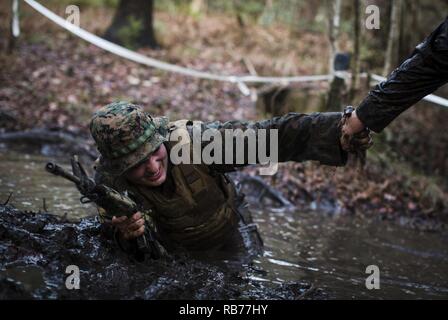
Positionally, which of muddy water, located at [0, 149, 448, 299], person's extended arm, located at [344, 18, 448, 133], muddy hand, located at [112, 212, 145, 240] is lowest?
muddy water, located at [0, 149, 448, 299]

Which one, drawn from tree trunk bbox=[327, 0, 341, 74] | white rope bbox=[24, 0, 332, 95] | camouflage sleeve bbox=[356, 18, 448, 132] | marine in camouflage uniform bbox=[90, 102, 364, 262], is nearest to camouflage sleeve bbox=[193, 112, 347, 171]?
marine in camouflage uniform bbox=[90, 102, 364, 262]

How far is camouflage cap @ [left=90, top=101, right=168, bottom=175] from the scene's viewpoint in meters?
3.70

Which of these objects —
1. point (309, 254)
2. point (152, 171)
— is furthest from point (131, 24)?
point (152, 171)

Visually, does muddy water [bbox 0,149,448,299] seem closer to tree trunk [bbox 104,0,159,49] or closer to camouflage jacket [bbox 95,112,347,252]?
camouflage jacket [bbox 95,112,347,252]

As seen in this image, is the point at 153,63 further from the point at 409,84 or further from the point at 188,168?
the point at 409,84

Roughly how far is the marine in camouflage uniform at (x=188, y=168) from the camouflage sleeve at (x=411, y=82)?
0.97 feet

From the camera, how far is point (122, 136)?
371cm

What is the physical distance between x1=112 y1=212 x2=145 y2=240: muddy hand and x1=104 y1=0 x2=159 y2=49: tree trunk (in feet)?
32.4

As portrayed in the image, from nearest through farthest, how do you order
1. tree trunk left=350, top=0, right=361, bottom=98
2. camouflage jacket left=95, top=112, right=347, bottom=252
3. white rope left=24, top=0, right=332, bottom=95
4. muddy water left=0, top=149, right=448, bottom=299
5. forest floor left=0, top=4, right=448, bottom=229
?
camouflage jacket left=95, top=112, right=347, bottom=252 → muddy water left=0, top=149, right=448, bottom=299 → forest floor left=0, top=4, right=448, bottom=229 → tree trunk left=350, top=0, right=361, bottom=98 → white rope left=24, top=0, right=332, bottom=95

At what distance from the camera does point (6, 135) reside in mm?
8547

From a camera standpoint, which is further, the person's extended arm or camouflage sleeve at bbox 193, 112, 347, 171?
camouflage sleeve at bbox 193, 112, 347, 171

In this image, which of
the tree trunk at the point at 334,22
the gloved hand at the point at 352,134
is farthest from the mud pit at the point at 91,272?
the tree trunk at the point at 334,22
